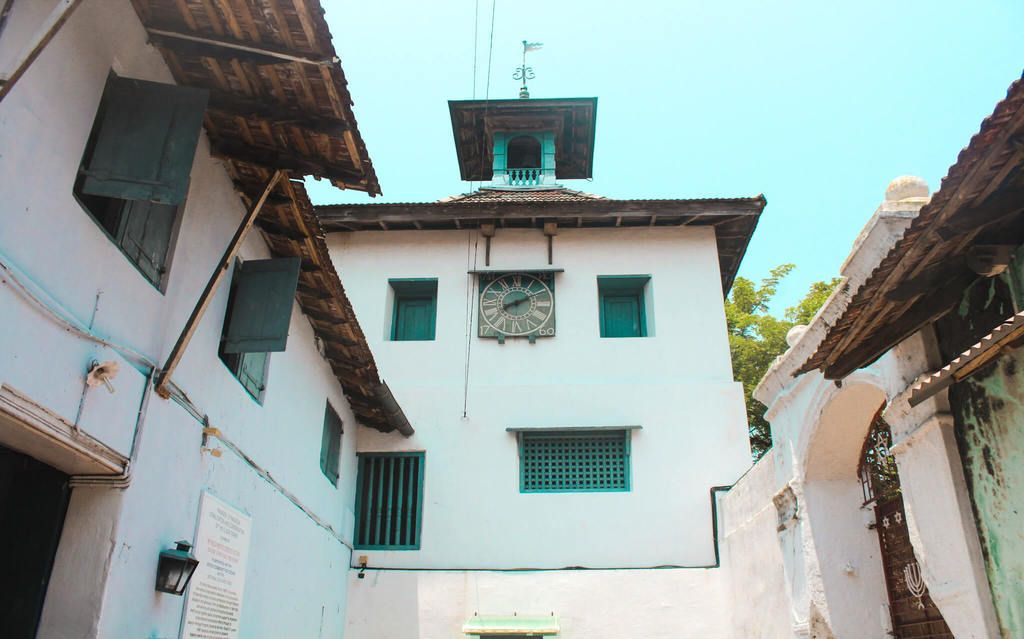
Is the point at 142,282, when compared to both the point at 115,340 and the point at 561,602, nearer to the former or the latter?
the point at 115,340

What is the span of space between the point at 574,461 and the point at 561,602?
6.80 ft

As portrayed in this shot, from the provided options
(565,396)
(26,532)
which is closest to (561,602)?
(565,396)

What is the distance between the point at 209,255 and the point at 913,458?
5.43m

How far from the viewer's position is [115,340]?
4770 mm

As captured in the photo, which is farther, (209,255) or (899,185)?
(209,255)

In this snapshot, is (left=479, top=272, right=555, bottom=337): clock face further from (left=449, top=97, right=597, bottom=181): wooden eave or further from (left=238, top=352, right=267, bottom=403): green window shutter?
(left=238, top=352, right=267, bottom=403): green window shutter

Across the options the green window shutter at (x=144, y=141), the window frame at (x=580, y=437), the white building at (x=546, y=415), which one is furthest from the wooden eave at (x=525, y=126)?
the green window shutter at (x=144, y=141)

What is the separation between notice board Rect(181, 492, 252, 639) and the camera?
5836mm

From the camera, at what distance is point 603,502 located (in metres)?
11.0

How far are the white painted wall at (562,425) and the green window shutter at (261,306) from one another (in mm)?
5132

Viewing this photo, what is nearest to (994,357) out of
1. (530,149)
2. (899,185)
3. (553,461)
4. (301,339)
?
(899,185)

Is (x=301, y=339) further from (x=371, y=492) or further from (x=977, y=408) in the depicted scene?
(x=977, y=408)

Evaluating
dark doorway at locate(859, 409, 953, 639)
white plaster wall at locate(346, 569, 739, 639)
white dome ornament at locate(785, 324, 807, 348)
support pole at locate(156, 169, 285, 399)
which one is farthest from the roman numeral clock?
support pole at locate(156, 169, 285, 399)

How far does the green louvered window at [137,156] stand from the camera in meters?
4.58
